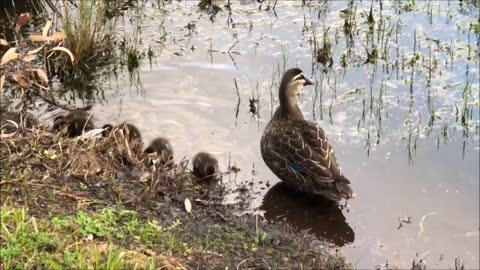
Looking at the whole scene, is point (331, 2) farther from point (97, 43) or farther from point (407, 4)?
point (97, 43)

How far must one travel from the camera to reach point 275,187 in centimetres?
689

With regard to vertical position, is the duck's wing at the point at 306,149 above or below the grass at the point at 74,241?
below

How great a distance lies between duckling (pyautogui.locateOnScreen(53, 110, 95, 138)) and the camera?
22.2ft

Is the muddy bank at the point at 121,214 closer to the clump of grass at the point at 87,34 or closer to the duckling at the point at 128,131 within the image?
the duckling at the point at 128,131

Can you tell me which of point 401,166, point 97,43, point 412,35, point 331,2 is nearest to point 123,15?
point 97,43

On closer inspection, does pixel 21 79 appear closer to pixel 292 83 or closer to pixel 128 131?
pixel 128 131

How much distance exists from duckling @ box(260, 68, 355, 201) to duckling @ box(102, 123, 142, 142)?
44.4 inches

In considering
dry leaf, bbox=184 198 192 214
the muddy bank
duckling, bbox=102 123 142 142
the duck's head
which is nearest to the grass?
the muddy bank

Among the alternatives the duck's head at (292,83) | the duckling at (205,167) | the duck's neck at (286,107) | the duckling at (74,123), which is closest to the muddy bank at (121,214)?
the duckling at (205,167)

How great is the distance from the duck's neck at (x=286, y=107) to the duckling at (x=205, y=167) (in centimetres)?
94

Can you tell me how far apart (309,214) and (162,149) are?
1.38 metres

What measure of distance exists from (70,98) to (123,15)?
1972mm

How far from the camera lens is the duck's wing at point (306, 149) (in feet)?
21.4

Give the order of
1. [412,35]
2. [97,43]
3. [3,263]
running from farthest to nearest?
[412,35] < [97,43] < [3,263]
